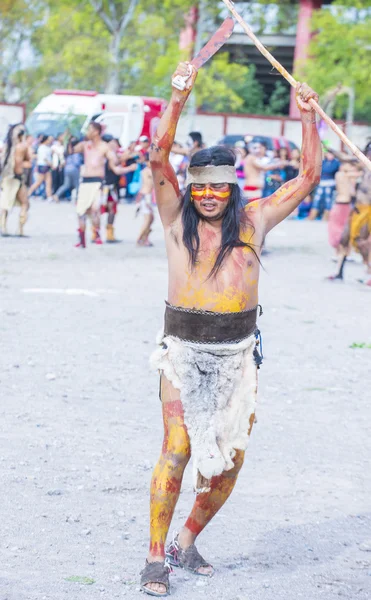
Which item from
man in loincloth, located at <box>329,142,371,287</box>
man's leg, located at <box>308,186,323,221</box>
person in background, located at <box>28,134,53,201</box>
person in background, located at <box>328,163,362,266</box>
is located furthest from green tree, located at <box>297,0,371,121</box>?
man in loincloth, located at <box>329,142,371,287</box>

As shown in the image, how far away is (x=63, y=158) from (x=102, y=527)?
24.5 meters

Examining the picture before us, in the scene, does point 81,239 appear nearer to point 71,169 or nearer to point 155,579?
point 71,169

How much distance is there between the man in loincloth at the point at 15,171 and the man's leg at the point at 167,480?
1448 centimetres

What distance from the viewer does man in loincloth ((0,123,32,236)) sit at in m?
18.8

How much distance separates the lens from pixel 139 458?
6402mm

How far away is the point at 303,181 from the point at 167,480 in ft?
4.32

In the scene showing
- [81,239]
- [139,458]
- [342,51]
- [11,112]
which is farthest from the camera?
[342,51]

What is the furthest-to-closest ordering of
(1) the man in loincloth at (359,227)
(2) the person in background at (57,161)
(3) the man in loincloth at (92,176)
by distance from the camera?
(2) the person in background at (57,161) → (3) the man in loincloth at (92,176) → (1) the man in loincloth at (359,227)

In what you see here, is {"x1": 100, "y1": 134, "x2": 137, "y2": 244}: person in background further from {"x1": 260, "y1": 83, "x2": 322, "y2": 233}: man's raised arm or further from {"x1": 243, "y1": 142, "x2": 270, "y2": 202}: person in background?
{"x1": 260, "y1": 83, "x2": 322, "y2": 233}: man's raised arm

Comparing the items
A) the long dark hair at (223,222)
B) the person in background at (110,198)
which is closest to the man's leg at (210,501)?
the long dark hair at (223,222)

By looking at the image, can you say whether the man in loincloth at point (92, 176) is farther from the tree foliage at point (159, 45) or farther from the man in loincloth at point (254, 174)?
the tree foliage at point (159, 45)

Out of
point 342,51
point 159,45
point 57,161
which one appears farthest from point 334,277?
point 159,45

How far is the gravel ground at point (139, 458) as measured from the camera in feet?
15.7

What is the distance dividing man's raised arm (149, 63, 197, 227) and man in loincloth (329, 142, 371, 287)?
34.5 feet
